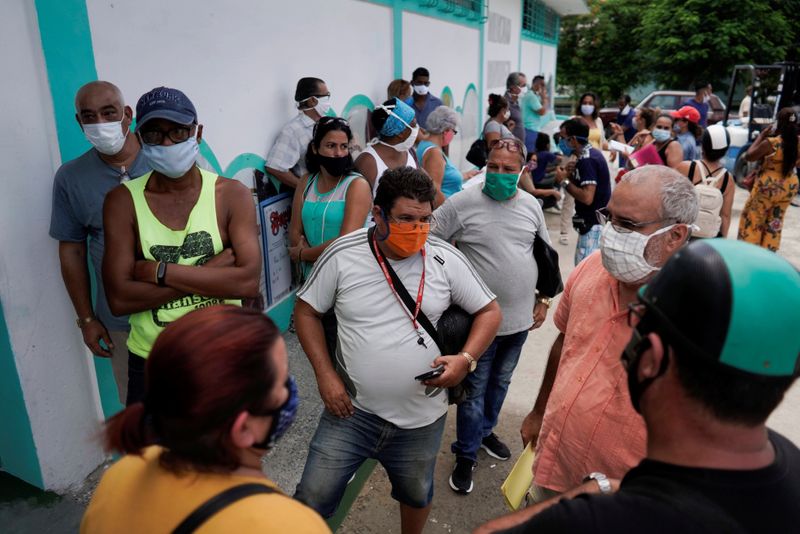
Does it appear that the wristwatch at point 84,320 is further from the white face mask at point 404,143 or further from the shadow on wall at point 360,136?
the white face mask at point 404,143

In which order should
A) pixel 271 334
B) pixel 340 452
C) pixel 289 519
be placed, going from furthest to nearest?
pixel 340 452 < pixel 271 334 < pixel 289 519

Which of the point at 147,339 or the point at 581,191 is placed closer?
the point at 147,339

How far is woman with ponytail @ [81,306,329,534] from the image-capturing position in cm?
105

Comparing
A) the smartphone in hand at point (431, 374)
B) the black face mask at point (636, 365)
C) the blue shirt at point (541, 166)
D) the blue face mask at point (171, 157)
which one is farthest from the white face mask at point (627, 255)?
the blue shirt at point (541, 166)

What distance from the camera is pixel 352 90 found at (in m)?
5.84

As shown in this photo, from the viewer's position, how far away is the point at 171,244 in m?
2.29

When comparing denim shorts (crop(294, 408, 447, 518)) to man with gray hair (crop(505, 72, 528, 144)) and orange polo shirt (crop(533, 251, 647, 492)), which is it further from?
man with gray hair (crop(505, 72, 528, 144))

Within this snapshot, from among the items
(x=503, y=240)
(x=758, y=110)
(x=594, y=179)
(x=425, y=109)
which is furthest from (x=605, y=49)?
(x=503, y=240)

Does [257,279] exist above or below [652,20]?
below

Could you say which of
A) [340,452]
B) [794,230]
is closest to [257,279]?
[340,452]

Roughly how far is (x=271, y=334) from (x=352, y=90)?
5059 mm

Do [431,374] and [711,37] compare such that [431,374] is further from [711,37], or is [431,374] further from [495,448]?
[711,37]

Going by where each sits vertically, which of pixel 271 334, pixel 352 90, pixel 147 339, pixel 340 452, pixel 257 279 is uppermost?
pixel 352 90

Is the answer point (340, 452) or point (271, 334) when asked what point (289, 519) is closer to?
point (271, 334)
